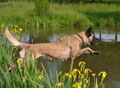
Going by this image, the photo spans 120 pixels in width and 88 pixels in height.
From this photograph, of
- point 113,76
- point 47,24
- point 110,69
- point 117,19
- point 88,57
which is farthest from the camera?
point 117,19

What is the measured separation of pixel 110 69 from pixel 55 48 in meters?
2.06

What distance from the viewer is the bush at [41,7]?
20653 millimetres

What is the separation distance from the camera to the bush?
20653mm

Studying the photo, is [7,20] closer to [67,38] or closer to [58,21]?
[58,21]

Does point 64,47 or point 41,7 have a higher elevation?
point 41,7

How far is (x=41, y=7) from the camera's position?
20.8 m

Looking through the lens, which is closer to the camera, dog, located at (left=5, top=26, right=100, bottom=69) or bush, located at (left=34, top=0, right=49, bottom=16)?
dog, located at (left=5, top=26, right=100, bottom=69)

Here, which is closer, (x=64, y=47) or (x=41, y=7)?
(x=64, y=47)

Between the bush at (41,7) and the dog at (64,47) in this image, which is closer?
the dog at (64,47)

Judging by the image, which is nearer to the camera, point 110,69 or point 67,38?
point 67,38

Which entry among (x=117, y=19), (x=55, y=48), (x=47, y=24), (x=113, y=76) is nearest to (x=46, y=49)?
(x=55, y=48)

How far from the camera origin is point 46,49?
244 inches

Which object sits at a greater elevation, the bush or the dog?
the bush

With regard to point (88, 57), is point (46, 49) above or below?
above
